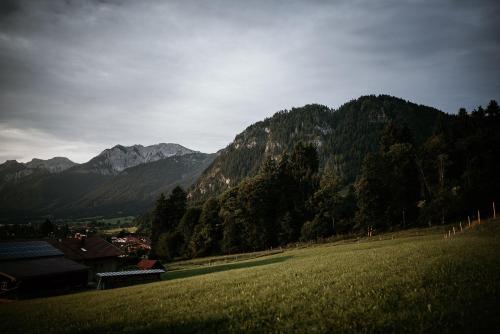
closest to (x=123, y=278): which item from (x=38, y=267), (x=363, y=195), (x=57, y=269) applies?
(x=57, y=269)

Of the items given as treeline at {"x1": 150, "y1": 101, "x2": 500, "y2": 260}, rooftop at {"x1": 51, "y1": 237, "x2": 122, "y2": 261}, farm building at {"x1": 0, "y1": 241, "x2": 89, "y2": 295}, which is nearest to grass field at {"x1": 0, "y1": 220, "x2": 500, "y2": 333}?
farm building at {"x1": 0, "y1": 241, "x2": 89, "y2": 295}

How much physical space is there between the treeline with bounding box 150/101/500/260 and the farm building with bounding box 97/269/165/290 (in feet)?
119

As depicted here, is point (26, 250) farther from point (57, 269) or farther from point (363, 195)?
point (363, 195)

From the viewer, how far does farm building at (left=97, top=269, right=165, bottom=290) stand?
142 feet

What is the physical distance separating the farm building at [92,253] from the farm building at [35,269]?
16.9 feet

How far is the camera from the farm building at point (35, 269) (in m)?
43.0

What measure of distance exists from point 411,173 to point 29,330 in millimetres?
77075

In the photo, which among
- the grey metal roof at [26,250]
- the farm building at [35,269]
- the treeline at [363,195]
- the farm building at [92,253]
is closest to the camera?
the farm building at [35,269]

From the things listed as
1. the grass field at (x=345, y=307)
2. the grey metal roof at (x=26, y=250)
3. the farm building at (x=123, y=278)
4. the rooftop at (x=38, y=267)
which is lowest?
the farm building at (x=123, y=278)

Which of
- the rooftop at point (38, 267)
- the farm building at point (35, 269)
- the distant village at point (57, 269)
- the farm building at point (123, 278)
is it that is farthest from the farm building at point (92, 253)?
the farm building at point (123, 278)

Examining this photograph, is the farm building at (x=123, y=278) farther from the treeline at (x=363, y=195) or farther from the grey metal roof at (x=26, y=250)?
the treeline at (x=363, y=195)

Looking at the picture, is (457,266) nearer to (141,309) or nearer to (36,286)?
(141,309)

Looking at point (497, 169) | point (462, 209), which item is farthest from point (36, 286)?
point (497, 169)

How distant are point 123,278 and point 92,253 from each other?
2505 cm
